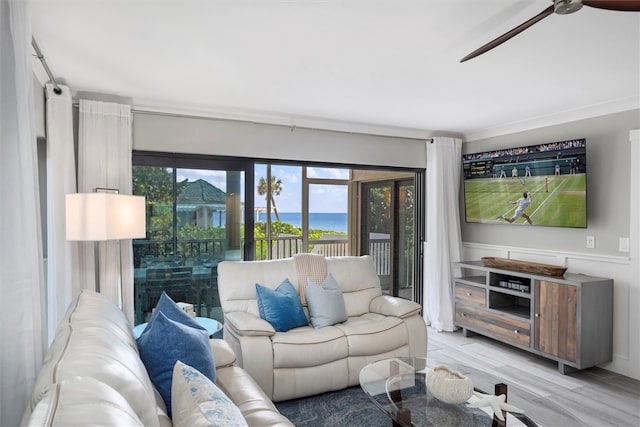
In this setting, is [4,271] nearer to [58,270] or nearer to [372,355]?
[58,270]

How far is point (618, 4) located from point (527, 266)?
116 inches

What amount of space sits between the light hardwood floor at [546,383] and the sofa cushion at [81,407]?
199cm

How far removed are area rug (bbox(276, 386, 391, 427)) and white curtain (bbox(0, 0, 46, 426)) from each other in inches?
67.4

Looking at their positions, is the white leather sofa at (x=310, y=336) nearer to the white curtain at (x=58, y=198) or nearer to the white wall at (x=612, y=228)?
the white curtain at (x=58, y=198)

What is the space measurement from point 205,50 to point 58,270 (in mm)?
2075

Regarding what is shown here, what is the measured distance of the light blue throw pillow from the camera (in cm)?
335

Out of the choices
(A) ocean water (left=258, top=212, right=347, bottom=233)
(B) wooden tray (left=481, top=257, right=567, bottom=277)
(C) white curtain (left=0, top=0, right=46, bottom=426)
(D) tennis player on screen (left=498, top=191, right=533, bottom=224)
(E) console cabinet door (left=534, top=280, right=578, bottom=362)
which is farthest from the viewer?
(A) ocean water (left=258, top=212, right=347, bottom=233)

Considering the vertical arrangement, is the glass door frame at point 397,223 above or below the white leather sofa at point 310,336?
above

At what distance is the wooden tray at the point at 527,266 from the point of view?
3.72m

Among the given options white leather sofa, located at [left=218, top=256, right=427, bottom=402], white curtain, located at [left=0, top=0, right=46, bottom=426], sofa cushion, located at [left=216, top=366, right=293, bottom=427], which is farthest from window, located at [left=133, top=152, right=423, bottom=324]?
white curtain, located at [left=0, top=0, right=46, bottom=426]

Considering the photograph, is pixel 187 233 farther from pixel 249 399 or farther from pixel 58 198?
pixel 249 399

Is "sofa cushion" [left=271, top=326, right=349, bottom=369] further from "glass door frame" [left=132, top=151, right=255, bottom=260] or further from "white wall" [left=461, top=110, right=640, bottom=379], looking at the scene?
"white wall" [left=461, top=110, right=640, bottom=379]

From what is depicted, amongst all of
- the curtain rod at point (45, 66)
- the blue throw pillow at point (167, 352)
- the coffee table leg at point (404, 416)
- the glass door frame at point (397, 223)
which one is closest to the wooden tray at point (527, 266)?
the glass door frame at point (397, 223)

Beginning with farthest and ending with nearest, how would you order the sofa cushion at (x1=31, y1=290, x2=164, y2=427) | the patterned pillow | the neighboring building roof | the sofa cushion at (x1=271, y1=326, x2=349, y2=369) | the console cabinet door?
1. the neighboring building roof
2. the console cabinet door
3. the sofa cushion at (x1=271, y1=326, x2=349, y2=369)
4. the patterned pillow
5. the sofa cushion at (x1=31, y1=290, x2=164, y2=427)
